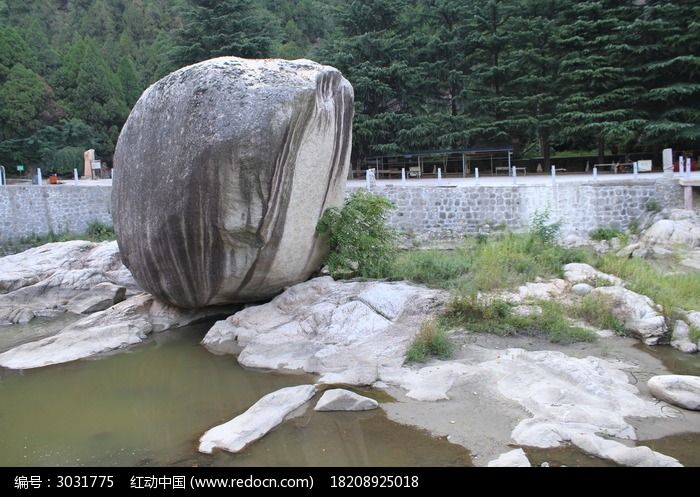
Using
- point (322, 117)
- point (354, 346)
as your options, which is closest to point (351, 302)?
point (354, 346)

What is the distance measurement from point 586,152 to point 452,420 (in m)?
26.7

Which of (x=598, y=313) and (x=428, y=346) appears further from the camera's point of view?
(x=598, y=313)

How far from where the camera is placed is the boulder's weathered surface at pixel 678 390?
591cm

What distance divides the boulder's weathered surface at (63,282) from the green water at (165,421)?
3.93 m

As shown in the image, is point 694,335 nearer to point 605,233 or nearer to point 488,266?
point 488,266

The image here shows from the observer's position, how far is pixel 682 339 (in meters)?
7.77

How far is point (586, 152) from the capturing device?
29.2m

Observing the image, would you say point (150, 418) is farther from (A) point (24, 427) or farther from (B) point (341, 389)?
(B) point (341, 389)

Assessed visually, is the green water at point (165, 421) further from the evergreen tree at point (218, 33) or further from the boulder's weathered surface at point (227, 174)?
the evergreen tree at point (218, 33)

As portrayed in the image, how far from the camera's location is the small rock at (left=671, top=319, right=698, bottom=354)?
7.61 m

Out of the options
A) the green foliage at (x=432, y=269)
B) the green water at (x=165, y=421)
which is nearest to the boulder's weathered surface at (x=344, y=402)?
the green water at (x=165, y=421)

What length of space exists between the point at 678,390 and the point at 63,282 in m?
11.6

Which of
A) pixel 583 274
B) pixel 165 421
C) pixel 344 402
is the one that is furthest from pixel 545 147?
pixel 165 421

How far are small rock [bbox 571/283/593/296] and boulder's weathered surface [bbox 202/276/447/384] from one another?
84.9 inches
